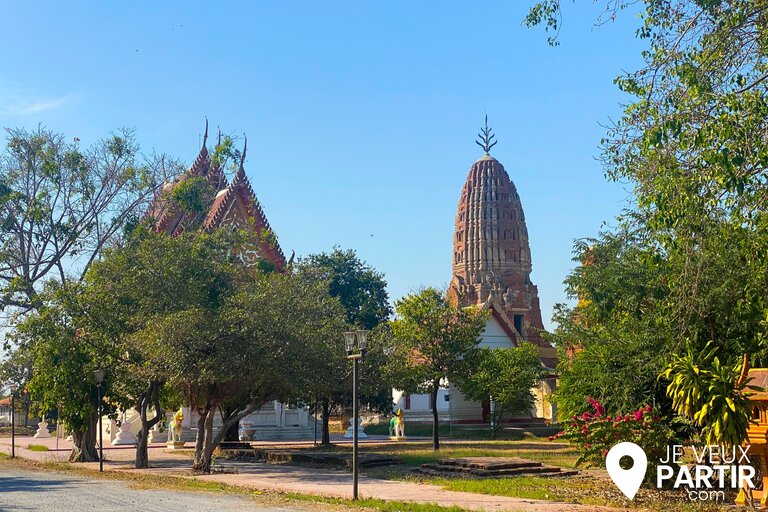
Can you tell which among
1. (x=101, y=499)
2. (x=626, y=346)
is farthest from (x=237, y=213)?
(x=626, y=346)

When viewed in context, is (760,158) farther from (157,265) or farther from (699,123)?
(157,265)

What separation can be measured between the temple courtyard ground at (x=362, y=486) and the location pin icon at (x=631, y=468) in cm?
35

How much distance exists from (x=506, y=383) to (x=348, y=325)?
39.9ft

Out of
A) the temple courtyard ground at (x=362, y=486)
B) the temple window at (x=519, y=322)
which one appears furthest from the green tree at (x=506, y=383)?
the temple window at (x=519, y=322)

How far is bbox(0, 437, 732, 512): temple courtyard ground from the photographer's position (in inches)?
597

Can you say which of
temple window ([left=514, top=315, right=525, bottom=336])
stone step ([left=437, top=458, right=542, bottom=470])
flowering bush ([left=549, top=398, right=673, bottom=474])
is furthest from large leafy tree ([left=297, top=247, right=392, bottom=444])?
temple window ([left=514, top=315, right=525, bottom=336])

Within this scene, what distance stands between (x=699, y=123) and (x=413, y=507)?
7726 millimetres

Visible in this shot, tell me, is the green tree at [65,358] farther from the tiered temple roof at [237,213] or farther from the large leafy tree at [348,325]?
the tiered temple roof at [237,213]

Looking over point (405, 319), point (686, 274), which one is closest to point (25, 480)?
point (405, 319)

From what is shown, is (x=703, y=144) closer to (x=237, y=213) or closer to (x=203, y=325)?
(x=203, y=325)

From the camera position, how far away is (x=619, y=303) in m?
23.0

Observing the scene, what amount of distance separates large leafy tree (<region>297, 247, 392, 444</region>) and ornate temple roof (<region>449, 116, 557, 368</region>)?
46415 millimetres

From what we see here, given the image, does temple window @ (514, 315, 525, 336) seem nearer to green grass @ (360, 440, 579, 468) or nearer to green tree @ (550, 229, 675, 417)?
green grass @ (360, 440, 579, 468)

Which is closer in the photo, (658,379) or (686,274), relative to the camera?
(686,274)
